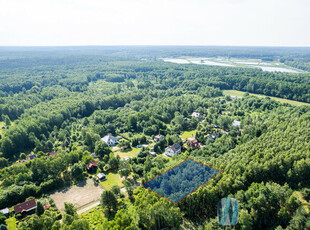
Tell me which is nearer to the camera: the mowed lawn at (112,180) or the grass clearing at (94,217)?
the grass clearing at (94,217)

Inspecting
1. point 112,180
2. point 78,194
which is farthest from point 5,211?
point 112,180

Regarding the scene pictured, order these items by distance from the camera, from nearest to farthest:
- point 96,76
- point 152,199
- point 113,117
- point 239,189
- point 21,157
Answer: point 152,199 < point 239,189 < point 21,157 < point 113,117 < point 96,76

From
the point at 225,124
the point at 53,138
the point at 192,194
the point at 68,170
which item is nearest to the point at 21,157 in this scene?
the point at 53,138

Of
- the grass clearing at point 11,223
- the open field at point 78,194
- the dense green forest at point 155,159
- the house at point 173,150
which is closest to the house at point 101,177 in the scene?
the open field at point 78,194

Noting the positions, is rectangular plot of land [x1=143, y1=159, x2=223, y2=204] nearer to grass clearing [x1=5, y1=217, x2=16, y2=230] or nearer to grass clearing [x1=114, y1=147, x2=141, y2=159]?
grass clearing [x1=114, y1=147, x2=141, y2=159]

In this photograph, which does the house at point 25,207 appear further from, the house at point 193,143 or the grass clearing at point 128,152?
the house at point 193,143

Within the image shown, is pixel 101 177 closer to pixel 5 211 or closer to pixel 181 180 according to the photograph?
pixel 5 211

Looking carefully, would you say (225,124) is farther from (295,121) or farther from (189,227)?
(189,227)
